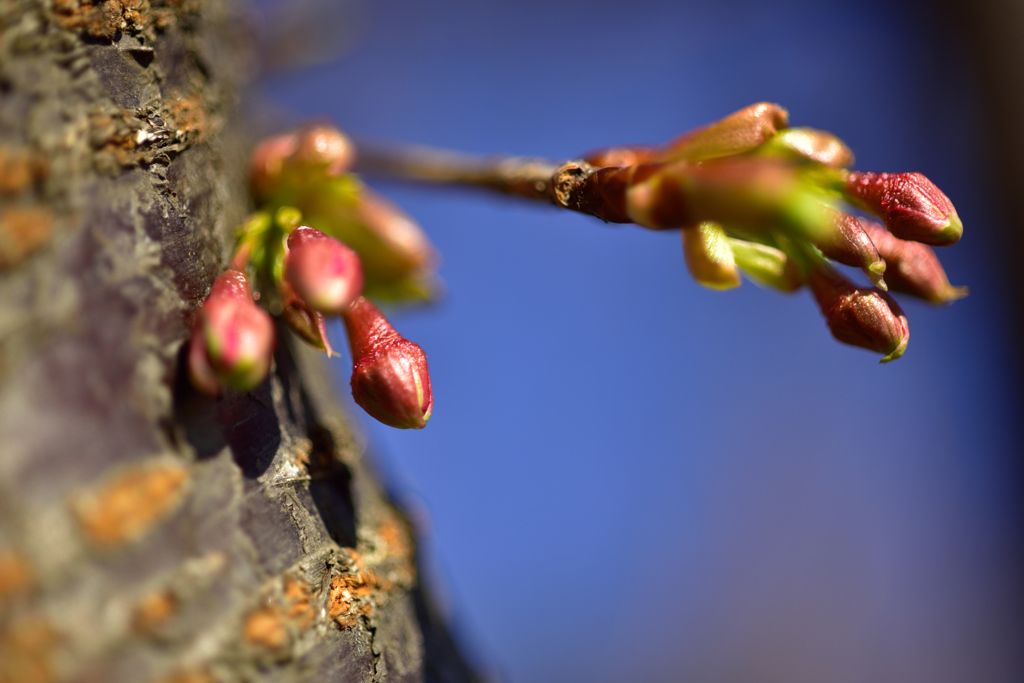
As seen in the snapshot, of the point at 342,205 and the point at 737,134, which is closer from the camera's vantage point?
the point at 737,134

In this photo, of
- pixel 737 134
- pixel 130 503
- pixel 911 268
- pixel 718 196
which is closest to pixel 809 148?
pixel 737 134

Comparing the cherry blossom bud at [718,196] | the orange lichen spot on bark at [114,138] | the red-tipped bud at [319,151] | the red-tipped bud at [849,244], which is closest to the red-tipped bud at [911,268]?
the red-tipped bud at [849,244]

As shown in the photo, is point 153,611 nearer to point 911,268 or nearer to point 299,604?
point 299,604

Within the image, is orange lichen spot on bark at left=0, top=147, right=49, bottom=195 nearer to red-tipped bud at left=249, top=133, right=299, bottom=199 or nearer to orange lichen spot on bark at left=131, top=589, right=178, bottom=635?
orange lichen spot on bark at left=131, top=589, right=178, bottom=635

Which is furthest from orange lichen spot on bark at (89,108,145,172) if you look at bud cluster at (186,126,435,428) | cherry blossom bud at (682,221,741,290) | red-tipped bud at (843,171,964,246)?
red-tipped bud at (843,171,964,246)

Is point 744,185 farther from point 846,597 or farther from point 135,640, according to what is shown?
point 846,597

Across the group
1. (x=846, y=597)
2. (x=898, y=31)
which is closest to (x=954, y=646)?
(x=846, y=597)

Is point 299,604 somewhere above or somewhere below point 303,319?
below
